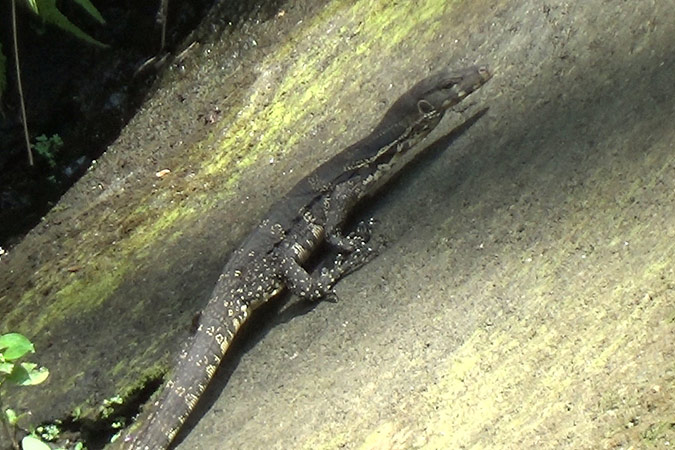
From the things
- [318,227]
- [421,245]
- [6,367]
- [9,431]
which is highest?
[6,367]

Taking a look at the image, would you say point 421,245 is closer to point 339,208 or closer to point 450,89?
point 339,208

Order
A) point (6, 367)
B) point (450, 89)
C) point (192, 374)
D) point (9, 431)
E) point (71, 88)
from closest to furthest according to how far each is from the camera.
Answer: point (6, 367)
point (192, 374)
point (9, 431)
point (450, 89)
point (71, 88)

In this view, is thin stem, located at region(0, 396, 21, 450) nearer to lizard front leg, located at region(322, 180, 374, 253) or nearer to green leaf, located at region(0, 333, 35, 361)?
green leaf, located at region(0, 333, 35, 361)

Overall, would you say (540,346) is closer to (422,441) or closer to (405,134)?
(422,441)

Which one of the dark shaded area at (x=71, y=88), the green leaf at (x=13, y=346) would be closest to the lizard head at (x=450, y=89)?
the green leaf at (x=13, y=346)

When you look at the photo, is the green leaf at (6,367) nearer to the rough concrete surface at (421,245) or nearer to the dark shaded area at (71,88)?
the rough concrete surface at (421,245)

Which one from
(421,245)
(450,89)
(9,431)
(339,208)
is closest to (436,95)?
(450,89)

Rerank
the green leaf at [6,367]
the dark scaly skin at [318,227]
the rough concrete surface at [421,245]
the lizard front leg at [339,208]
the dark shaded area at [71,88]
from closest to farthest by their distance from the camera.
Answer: the rough concrete surface at [421,245] → the green leaf at [6,367] → the dark scaly skin at [318,227] → the lizard front leg at [339,208] → the dark shaded area at [71,88]

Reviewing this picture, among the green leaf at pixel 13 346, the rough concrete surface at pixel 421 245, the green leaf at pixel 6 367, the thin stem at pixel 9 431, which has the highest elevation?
the green leaf at pixel 13 346
